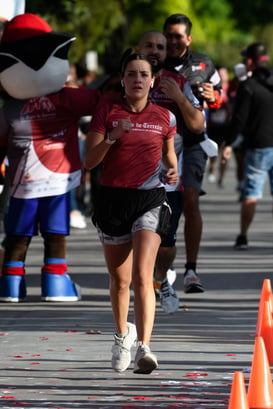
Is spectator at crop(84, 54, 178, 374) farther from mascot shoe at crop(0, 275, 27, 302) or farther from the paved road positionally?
mascot shoe at crop(0, 275, 27, 302)

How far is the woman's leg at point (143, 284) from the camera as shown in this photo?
8.19 metres

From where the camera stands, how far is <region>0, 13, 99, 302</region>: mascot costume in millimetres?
11289

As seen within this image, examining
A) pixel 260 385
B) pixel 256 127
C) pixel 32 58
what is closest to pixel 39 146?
pixel 32 58

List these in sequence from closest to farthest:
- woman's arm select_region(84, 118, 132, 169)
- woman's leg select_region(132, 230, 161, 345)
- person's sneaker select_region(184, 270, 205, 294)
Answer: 1. woman's leg select_region(132, 230, 161, 345)
2. woman's arm select_region(84, 118, 132, 169)
3. person's sneaker select_region(184, 270, 205, 294)

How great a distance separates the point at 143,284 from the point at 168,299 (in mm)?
2317

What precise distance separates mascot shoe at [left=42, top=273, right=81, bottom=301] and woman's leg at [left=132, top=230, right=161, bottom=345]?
10.2ft

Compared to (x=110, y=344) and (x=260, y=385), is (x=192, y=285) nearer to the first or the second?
(x=110, y=344)

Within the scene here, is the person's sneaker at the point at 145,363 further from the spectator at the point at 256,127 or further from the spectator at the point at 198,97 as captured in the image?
the spectator at the point at 256,127

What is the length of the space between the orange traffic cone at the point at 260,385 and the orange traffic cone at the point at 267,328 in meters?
1.40

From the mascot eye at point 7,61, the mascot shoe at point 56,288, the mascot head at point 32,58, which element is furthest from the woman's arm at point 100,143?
the mascot eye at point 7,61

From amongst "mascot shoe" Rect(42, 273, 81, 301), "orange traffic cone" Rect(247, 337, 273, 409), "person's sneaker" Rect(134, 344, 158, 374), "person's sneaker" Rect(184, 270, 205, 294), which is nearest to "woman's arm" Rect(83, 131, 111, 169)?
"person's sneaker" Rect(134, 344, 158, 374)

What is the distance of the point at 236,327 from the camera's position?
9922 mm

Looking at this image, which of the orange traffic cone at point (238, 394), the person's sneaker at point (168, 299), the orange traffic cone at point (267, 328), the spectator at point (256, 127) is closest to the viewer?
the orange traffic cone at point (238, 394)

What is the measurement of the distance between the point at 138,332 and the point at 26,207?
3403 mm
